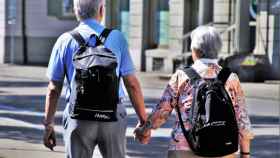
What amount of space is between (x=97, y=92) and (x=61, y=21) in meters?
28.0

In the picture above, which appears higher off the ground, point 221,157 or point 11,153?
point 221,157

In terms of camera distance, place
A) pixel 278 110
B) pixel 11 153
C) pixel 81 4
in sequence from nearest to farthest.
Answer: pixel 81 4 < pixel 11 153 < pixel 278 110

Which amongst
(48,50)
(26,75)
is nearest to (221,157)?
(26,75)

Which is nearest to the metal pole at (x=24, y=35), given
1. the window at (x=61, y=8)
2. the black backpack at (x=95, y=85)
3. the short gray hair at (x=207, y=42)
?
the window at (x=61, y=8)

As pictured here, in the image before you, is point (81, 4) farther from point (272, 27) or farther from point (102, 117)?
point (272, 27)

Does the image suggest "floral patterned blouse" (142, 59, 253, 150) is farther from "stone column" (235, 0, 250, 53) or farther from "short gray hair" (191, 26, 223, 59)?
"stone column" (235, 0, 250, 53)

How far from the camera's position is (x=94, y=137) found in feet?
17.5

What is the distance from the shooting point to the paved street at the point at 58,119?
10.6 meters

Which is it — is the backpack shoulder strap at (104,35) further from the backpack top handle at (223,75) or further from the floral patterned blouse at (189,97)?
the backpack top handle at (223,75)

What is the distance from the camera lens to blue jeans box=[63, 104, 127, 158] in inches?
209

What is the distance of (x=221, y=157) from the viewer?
16.4 ft

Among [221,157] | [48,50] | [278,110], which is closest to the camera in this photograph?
[221,157]

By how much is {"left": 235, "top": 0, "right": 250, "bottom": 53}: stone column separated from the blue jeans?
58.1ft

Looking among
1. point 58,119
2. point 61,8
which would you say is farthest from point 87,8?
point 61,8
